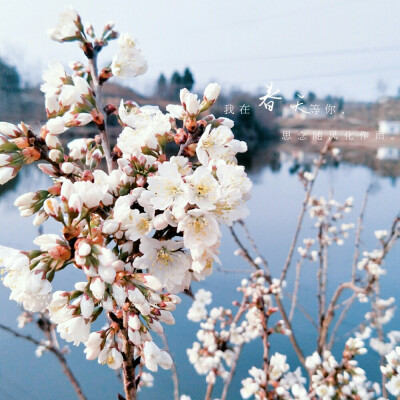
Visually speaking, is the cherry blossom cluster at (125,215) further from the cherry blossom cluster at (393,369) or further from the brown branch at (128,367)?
the cherry blossom cluster at (393,369)

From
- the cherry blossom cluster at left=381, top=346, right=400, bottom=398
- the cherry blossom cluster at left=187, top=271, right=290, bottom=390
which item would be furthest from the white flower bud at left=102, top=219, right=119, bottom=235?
the cherry blossom cluster at left=187, top=271, right=290, bottom=390

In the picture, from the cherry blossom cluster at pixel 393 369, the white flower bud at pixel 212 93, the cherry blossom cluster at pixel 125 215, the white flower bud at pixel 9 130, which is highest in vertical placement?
the white flower bud at pixel 212 93

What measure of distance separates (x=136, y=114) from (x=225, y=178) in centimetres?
20

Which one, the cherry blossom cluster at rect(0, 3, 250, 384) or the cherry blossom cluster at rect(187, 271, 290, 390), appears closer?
the cherry blossom cluster at rect(0, 3, 250, 384)

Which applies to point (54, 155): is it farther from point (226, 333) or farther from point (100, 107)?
point (226, 333)

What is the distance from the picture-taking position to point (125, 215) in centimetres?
33

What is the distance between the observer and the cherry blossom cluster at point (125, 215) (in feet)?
1.08

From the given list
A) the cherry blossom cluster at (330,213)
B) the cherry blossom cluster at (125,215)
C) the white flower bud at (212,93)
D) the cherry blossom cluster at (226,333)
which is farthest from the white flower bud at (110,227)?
the cherry blossom cluster at (330,213)

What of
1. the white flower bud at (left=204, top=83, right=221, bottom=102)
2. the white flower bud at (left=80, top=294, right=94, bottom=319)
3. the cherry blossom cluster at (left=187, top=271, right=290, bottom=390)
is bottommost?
the cherry blossom cluster at (left=187, top=271, right=290, bottom=390)

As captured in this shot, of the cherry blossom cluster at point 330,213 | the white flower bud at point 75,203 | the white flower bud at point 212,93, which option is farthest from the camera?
the cherry blossom cluster at point 330,213

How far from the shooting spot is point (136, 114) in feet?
1.56

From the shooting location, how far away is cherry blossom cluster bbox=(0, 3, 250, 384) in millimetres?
328

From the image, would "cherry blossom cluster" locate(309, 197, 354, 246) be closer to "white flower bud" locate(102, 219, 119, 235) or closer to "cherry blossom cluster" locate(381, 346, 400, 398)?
"cherry blossom cluster" locate(381, 346, 400, 398)

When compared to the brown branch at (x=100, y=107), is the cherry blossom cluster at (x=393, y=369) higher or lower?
lower
